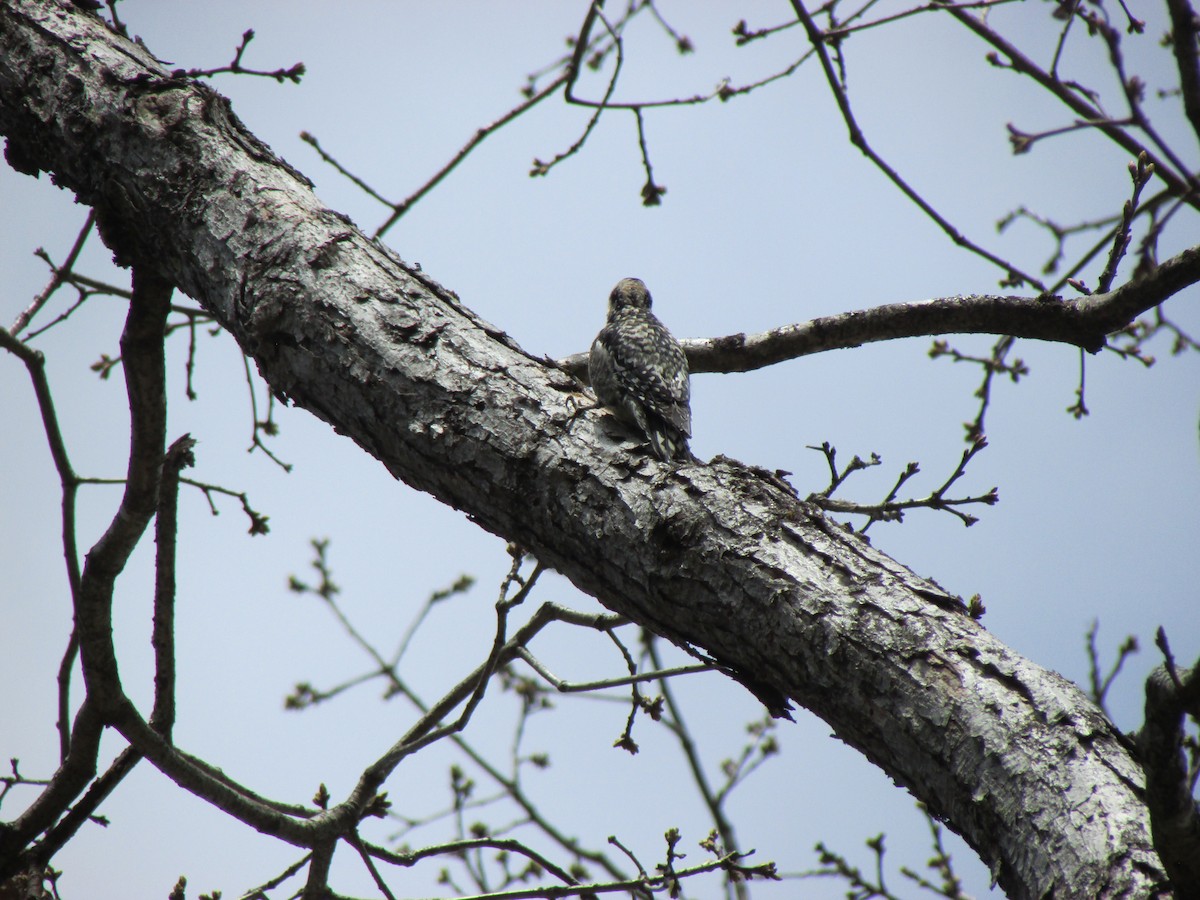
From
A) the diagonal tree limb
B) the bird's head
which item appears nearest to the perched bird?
the diagonal tree limb

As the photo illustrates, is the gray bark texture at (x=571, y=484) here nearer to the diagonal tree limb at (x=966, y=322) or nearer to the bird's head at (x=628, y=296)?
the diagonal tree limb at (x=966, y=322)

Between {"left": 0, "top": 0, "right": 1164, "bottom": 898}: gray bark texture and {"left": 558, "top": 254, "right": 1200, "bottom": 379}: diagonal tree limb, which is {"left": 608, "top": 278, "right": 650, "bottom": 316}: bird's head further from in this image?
{"left": 0, "top": 0, "right": 1164, "bottom": 898}: gray bark texture

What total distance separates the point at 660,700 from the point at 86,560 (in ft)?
7.23

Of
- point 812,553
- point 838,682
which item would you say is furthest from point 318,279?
point 838,682

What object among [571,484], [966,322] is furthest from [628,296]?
[571,484]

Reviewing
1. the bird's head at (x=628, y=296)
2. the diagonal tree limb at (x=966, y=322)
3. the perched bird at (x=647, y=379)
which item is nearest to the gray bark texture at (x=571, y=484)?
the perched bird at (x=647, y=379)

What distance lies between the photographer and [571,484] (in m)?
2.09

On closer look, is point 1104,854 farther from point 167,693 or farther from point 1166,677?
point 167,693

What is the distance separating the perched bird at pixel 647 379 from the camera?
3.65m

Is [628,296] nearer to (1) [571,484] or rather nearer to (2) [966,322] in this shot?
(2) [966,322]

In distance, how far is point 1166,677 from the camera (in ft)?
4.16

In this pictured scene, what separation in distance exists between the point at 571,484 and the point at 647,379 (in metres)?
1.88

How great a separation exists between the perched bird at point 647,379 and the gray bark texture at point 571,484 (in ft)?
3.47

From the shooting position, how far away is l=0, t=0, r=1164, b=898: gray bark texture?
159cm
